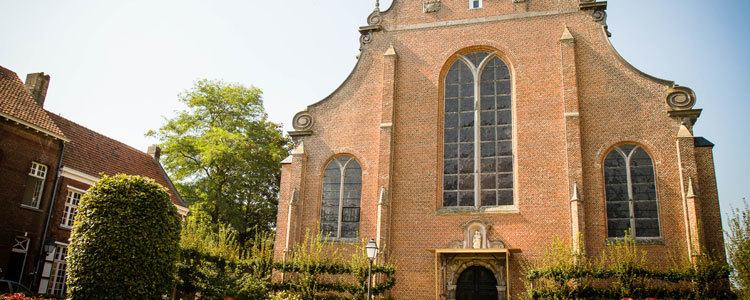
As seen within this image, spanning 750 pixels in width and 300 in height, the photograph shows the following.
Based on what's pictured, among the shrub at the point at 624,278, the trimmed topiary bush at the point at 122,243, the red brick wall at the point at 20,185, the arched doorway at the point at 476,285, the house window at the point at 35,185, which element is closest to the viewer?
the trimmed topiary bush at the point at 122,243

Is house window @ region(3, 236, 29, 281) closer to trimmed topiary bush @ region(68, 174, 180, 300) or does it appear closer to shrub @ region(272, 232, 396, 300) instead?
trimmed topiary bush @ region(68, 174, 180, 300)

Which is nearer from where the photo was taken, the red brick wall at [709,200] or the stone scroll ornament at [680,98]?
the red brick wall at [709,200]

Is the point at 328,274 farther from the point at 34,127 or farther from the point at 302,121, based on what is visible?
the point at 34,127

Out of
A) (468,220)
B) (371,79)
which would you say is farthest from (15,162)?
(468,220)

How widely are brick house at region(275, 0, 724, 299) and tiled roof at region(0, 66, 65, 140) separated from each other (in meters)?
9.06

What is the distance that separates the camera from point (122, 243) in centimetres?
1451

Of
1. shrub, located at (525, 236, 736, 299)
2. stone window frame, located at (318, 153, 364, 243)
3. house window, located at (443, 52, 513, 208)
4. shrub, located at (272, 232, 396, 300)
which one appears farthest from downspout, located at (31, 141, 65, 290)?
shrub, located at (525, 236, 736, 299)

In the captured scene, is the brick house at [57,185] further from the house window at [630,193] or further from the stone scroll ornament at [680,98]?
the stone scroll ornament at [680,98]

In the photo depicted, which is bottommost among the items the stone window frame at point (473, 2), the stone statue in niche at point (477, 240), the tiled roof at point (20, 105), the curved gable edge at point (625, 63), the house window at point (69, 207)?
the stone statue in niche at point (477, 240)

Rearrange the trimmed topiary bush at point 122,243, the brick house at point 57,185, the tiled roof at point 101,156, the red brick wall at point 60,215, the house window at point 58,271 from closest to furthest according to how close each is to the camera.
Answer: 1. the trimmed topiary bush at point 122,243
2. the brick house at point 57,185
3. the red brick wall at point 60,215
4. the house window at point 58,271
5. the tiled roof at point 101,156

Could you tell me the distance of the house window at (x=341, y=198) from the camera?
20.6 m

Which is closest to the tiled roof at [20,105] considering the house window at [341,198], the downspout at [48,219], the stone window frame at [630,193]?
the downspout at [48,219]

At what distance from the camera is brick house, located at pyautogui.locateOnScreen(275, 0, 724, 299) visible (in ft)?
59.6

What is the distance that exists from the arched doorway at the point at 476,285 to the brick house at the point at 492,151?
5 centimetres
